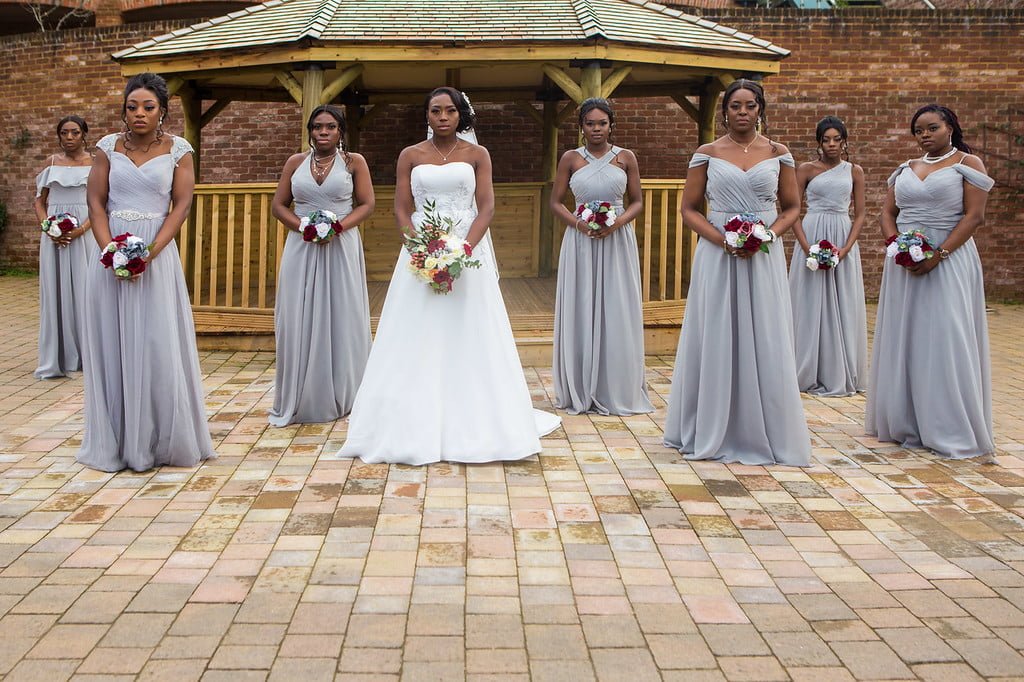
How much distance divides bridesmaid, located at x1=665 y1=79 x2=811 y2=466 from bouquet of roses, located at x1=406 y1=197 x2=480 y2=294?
1500mm

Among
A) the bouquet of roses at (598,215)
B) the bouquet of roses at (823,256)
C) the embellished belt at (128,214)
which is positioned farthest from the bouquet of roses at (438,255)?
the bouquet of roses at (823,256)

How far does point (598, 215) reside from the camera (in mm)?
7762

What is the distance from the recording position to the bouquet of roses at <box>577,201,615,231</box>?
7.75m

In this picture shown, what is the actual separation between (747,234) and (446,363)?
1996mm

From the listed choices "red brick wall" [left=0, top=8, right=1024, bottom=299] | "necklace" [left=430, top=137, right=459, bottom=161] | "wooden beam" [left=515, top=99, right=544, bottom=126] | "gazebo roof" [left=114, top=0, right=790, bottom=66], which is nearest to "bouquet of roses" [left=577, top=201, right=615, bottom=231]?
"necklace" [left=430, top=137, right=459, bottom=161]

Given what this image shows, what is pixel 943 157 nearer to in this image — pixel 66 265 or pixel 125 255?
pixel 125 255

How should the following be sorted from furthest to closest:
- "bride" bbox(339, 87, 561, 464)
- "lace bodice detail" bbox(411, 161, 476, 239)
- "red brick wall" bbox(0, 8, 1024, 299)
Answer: "red brick wall" bbox(0, 8, 1024, 299) → "lace bodice detail" bbox(411, 161, 476, 239) → "bride" bbox(339, 87, 561, 464)

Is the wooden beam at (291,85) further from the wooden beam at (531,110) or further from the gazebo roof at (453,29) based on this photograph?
the wooden beam at (531,110)

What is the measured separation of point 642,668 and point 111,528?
2.80 meters

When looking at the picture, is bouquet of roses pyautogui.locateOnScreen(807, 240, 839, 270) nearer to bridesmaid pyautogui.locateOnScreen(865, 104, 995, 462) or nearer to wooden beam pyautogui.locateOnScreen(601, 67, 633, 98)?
bridesmaid pyautogui.locateOnScreen(865, 104, 995, 462)

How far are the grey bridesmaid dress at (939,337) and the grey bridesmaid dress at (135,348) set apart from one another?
15.0 ft

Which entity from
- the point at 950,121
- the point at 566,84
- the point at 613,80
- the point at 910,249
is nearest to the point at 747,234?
the point at 910,249

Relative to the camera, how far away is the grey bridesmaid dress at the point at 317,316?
7.39m

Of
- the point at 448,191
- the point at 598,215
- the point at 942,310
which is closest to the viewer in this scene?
the point at 448,191
